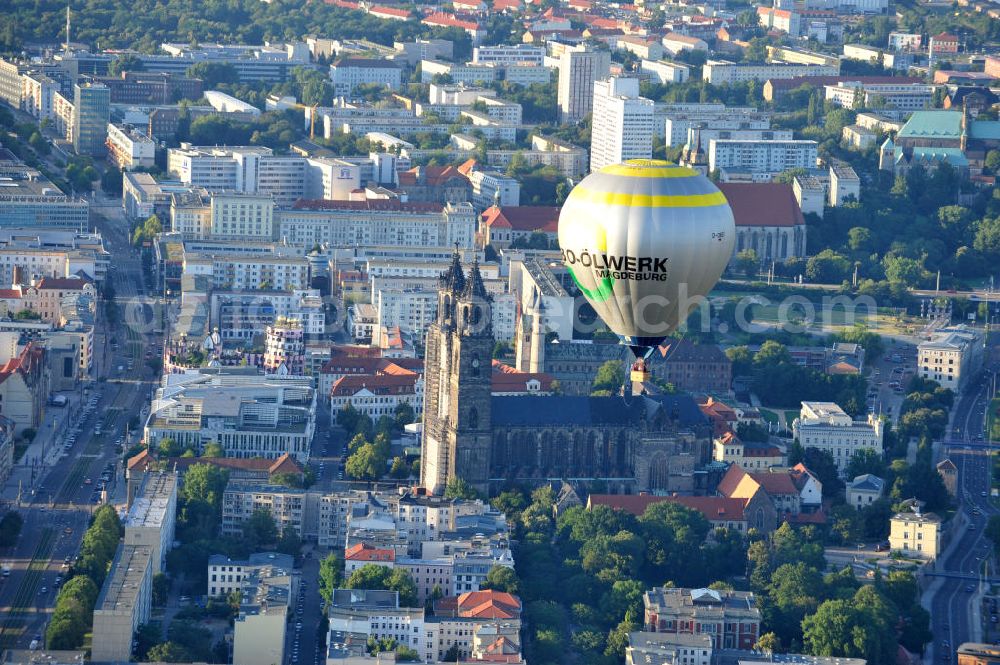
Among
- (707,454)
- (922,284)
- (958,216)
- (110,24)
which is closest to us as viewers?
(707,454)

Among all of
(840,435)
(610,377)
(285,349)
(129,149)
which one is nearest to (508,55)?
(129,149)

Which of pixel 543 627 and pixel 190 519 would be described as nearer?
pixel 543 627

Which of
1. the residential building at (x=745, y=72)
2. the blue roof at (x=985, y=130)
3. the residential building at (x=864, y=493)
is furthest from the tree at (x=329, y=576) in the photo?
the residential building at (x=745, y=72)

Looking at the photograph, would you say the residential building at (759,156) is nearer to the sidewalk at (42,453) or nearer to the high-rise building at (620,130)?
the high-rise building at (620,130)

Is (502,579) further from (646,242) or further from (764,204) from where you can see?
(764,204)

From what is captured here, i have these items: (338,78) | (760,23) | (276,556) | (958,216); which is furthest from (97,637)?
(760,23)

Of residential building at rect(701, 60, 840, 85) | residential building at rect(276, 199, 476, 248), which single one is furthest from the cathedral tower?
residential building at rect(701, 60, 840, 85)

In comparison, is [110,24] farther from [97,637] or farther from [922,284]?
[97,637]
